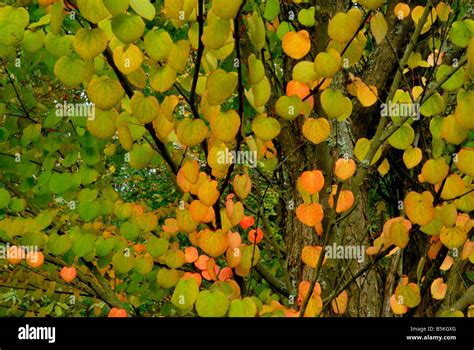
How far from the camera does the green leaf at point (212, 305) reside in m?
1.70

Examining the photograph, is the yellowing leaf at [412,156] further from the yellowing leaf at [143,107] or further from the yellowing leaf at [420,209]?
the yellowing leaf at [143,107]

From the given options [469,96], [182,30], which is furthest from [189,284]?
[182,30]

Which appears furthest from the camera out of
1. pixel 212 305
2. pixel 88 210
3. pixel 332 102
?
pixel 88 210

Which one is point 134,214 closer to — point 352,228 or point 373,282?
point 352,228

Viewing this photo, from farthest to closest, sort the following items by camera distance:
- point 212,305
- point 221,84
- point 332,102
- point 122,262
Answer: point 122,262
point 332,102
point 212,305
point 221,84

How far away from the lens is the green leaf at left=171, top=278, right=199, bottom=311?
75.1 inches

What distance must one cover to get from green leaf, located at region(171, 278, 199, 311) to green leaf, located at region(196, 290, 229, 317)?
194mm

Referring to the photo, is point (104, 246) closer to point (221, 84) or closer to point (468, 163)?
point (221, 84)

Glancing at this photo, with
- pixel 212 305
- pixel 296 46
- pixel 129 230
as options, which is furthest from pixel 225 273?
pixel 296 46

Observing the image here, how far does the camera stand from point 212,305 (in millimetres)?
1705

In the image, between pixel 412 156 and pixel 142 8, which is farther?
pixel 412 156

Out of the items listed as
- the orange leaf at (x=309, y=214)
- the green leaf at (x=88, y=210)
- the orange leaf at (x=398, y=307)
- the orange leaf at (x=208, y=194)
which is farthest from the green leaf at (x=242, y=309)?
the green leaf at (x=88, y=210)

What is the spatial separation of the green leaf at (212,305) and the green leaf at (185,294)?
194 millimetres

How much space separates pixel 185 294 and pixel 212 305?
0.24 m
